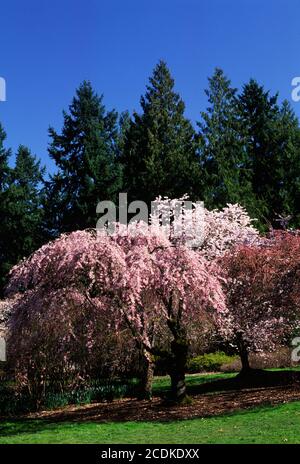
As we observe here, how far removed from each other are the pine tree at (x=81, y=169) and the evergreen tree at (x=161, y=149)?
170 centimetres

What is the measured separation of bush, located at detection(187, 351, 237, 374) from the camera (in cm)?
2395

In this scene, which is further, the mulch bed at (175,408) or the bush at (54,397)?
the bush at (54,397)

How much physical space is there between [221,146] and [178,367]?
77.9 ft

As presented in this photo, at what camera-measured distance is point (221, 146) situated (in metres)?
35.4

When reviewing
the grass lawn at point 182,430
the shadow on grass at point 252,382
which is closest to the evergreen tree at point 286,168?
the shadow on grass at point 252,382

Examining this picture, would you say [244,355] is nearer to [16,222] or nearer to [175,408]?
[175,408]

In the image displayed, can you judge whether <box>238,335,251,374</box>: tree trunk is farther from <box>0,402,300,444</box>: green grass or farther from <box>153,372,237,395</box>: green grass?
<box>0,402,300,444</box>: green grass

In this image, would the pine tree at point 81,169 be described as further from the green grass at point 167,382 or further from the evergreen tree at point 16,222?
the green grass at point 167,382

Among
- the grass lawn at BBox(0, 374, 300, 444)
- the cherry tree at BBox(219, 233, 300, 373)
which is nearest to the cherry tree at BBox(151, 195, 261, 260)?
the cherry tree at BBox(219, 233, 300, 373)

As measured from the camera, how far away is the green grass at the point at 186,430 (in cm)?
914

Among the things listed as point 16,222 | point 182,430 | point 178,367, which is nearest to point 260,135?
point 16,222

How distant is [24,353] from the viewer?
1395 cm

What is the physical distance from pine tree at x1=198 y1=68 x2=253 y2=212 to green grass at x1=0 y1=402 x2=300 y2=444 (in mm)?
20920
